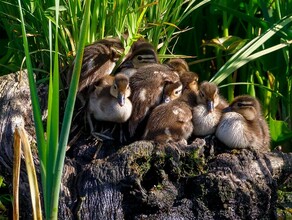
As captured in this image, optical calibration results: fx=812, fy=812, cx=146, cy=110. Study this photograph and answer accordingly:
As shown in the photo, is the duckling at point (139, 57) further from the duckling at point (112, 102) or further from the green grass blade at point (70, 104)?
the green grass blade at point (70, 104)

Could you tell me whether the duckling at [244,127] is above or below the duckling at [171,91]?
below

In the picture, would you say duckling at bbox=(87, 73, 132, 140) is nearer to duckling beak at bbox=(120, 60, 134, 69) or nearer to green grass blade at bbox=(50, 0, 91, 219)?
duckling beak at bbox=(120, 60, 134, 69)

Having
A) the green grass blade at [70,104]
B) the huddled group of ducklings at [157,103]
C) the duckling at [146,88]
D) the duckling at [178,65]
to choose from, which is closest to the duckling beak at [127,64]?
the huddled group of ducklings at [157,103]

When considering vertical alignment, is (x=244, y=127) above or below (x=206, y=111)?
below

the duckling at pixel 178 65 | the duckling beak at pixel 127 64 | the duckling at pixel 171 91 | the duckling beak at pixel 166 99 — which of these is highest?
the duckling at pixel 178 65

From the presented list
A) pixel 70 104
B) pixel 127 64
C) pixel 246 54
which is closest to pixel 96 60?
pixel 127 64

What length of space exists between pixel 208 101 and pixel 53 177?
1404 mm

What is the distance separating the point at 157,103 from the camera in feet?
15.8

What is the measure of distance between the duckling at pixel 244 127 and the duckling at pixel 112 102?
56 cm

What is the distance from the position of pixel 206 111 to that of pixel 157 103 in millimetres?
309

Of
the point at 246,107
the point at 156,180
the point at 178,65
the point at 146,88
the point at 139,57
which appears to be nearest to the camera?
the point at 156,180

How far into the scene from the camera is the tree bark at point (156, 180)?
430 cm

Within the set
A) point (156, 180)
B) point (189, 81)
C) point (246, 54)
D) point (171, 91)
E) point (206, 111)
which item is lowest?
point (156, 180)

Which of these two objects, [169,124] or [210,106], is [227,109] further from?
[169,124]
